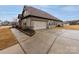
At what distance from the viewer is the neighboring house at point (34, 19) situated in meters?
1.82

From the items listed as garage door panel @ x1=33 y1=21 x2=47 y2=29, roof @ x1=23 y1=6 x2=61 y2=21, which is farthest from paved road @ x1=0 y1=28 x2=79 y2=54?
roof @ x1=23 y1=6 x2=61 y2=21

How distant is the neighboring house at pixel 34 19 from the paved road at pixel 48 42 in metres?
0.11

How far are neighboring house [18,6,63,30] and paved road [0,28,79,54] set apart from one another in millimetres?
110

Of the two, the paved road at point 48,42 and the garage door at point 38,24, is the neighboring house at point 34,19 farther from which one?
the paved road at point 48,42

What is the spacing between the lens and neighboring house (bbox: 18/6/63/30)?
1815mm

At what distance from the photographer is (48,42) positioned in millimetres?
1788

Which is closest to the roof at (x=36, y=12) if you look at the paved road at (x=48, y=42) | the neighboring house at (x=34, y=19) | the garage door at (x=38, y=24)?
the neighboring house at (x=34, y=19)

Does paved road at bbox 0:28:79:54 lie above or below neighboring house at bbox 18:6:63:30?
below

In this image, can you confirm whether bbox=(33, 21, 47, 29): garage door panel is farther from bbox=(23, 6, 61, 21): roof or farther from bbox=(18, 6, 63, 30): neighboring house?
bbox=(23, 6, 61, 21): roof
